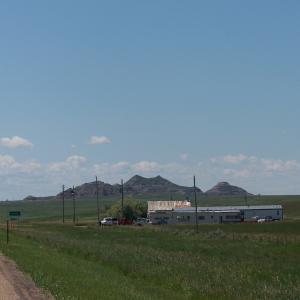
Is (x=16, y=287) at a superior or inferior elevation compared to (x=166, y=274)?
superior

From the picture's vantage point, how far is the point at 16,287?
21.2 meters

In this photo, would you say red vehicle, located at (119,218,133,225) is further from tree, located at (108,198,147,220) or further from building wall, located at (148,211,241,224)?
tree, located at (108,198,147,220)

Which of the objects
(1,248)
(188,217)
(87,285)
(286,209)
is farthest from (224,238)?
(286,209)

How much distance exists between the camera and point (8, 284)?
72.4 ft

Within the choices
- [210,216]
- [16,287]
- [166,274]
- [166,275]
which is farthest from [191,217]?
[16,287]

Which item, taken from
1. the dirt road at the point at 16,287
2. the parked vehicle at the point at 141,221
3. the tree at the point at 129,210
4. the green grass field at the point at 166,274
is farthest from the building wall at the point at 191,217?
the dirt road at the point at 16,287

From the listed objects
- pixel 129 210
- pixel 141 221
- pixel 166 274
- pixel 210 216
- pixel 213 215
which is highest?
pixel 129 210

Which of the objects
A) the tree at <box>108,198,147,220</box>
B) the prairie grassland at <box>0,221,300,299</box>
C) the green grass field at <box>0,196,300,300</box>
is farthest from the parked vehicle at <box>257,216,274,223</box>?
the prairie grassland at <box>0,221,300,299</box>

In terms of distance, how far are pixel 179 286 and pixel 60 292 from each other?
27.3ft

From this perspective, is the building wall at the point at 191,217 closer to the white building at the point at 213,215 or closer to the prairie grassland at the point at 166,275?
the white building at the point at 213,215

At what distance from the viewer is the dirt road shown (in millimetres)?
18688

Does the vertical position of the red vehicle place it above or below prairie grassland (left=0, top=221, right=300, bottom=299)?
below

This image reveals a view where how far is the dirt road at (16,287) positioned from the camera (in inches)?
736

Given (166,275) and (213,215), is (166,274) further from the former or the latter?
(213,215)
